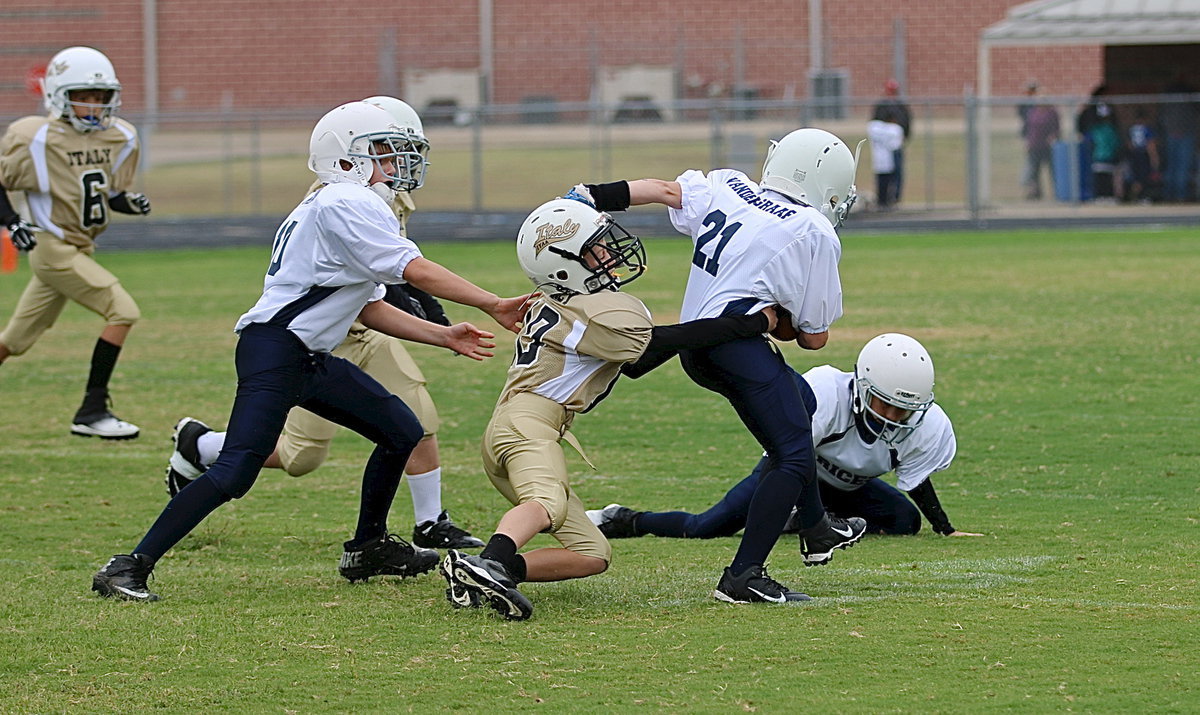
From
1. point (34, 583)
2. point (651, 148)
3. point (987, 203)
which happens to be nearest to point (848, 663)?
point (34, 583)

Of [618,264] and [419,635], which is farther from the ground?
[618,264]

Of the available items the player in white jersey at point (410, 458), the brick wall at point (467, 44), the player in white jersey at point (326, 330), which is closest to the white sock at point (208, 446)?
the player in white jersey at point (410, 458)

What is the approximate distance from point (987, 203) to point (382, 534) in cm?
1890

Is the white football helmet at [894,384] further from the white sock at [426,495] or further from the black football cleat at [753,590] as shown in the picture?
the white sock at [426,495]

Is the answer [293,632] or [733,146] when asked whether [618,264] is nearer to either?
[293,632]

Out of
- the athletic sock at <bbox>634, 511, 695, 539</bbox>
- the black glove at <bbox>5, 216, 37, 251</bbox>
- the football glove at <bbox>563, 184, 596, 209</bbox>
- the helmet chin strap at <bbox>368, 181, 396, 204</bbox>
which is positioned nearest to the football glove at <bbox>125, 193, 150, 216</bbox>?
the black glove at <bbox>5, 216, 37, 251</bbox>

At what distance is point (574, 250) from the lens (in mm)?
4914

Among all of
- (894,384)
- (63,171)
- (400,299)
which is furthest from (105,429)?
(894,384)

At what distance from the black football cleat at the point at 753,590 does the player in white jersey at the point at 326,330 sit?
1070 millimetres

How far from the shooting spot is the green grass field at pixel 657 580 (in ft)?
13.4

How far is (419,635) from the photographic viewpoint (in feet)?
15.2

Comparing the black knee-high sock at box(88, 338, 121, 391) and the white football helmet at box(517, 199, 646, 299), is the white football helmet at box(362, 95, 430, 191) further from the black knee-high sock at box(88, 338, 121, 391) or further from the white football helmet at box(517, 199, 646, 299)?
the black knee-high sock at box(88, 338, 121, 391)

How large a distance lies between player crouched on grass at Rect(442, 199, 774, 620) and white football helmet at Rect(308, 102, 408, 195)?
26.1 inches

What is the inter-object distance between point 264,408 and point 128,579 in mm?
705
